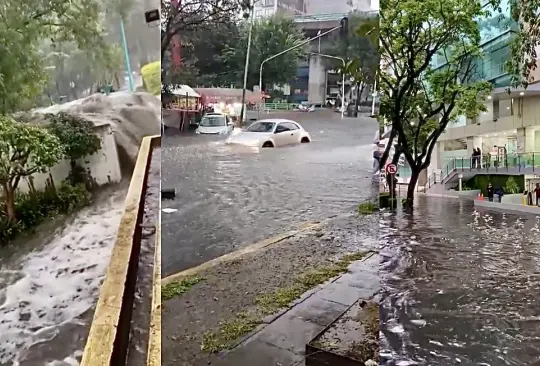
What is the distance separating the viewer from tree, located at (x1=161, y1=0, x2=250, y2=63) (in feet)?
4.37

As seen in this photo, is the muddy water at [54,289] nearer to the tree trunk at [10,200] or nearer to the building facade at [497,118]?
the tree trunk at [10,200]

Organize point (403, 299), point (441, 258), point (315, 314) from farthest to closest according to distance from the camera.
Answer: point (441, 258), point (403, 299), point (315, 314)

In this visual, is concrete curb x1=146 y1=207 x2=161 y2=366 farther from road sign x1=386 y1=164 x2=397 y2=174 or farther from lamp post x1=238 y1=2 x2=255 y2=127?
road sign x1=386 y1=164 x2=397 y2=174

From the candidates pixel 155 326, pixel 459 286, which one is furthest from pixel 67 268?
pixel 459 286

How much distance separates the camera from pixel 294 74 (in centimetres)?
138

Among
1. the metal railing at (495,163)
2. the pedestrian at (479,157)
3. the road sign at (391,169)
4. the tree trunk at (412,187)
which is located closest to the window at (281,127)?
the road sign at (391,169)

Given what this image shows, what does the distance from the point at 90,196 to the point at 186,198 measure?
494 millimetres

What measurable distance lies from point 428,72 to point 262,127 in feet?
2.90

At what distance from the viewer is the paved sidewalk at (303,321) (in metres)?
1.26

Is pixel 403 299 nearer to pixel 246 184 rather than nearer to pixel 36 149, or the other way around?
pixel 246 184

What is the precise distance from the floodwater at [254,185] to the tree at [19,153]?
20.4 inches

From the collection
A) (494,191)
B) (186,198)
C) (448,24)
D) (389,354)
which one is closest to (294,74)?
(186,198)

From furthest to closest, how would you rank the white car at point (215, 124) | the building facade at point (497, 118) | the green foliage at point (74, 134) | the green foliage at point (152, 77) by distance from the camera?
the building facade at point (497, 118)
the green foliage at point (74, 134)
the green foliage at point (152, 77)
the white car at point (215, 124)

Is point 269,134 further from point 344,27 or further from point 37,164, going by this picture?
point 37,164
